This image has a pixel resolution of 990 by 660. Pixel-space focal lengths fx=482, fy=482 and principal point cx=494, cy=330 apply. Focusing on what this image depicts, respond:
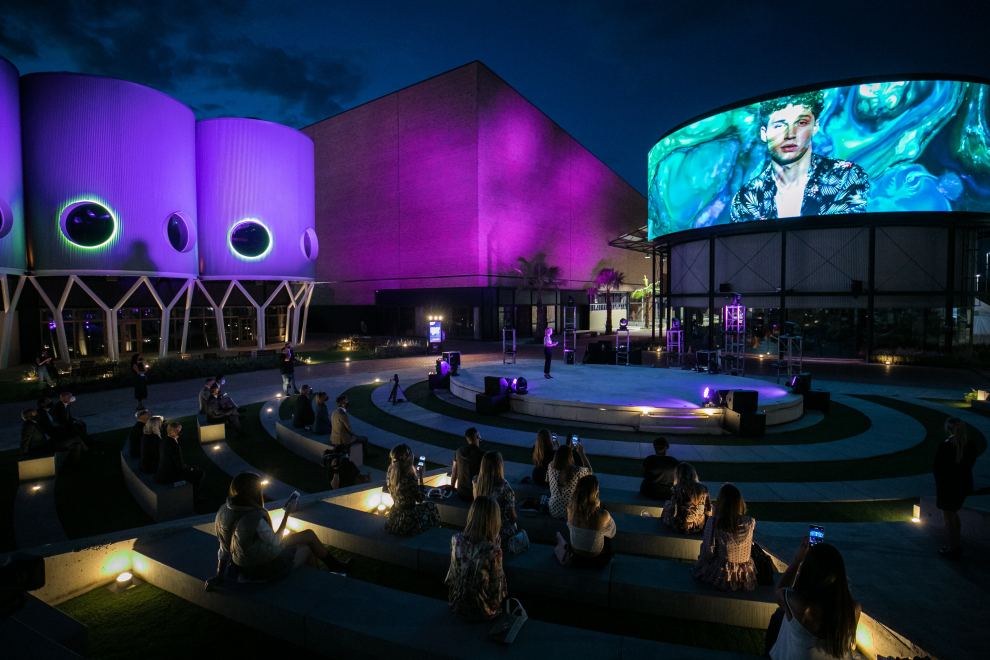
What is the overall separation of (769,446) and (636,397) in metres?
3.93

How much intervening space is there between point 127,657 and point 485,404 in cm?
1092

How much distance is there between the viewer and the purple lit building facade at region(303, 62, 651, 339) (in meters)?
44.8

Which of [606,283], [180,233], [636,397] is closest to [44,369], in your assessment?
[180,233]

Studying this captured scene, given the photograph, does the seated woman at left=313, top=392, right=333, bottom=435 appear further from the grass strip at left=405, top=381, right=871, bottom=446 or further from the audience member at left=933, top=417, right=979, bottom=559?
the audience member at left=933, top=417, right=979, bottom=559

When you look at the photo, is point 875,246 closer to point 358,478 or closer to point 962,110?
point 962,110

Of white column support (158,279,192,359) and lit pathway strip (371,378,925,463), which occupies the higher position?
white column support (158,279,192,359)

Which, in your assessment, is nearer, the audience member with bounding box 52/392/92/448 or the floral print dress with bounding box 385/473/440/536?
the floral print dress with bounding box 385/473/440/536

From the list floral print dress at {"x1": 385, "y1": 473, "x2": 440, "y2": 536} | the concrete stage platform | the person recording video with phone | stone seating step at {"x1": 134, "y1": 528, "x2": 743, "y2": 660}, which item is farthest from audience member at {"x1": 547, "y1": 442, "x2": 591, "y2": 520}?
the person recording video with phone

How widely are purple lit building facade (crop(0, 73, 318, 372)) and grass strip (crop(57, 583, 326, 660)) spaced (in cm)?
2995

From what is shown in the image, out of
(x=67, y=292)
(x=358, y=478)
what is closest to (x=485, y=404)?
(x=358, y=478)

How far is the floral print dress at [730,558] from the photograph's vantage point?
15.7ft

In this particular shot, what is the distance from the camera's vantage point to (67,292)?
2803cm

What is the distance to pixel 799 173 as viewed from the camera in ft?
99.4

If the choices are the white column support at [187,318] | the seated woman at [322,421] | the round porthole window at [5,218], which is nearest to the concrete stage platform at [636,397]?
the seated woman at [322,421]
